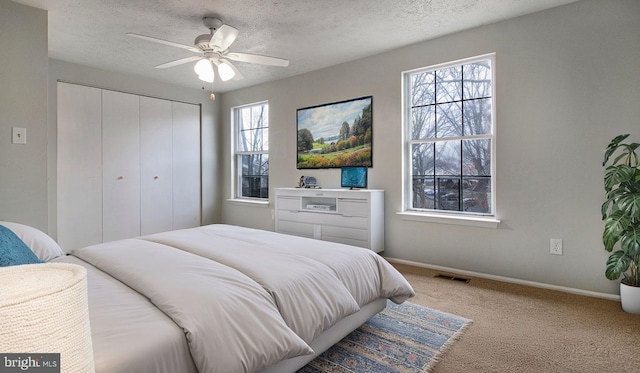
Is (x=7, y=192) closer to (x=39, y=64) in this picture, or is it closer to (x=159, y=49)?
(x=39, y=64)

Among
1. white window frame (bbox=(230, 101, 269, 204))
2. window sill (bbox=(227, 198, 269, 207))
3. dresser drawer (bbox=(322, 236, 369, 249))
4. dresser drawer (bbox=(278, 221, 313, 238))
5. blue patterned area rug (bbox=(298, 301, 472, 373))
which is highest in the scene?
white window frame (bbox=(230, 101, 269, 204))

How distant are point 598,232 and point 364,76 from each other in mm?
2843

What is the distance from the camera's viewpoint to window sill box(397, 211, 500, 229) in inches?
126

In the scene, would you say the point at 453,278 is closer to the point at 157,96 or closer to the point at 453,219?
the point at 453,219

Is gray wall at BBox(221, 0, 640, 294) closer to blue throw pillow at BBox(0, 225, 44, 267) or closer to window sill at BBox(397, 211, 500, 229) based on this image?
window sill at BBox(397, 211, 500, 229)

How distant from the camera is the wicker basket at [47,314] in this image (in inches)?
17.1

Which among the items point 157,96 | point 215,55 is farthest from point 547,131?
point 157,96

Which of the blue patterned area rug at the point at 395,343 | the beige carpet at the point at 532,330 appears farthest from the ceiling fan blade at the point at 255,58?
the beige carpet at the point at 532,330

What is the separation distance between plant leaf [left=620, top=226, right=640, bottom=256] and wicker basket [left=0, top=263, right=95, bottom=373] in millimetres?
3038

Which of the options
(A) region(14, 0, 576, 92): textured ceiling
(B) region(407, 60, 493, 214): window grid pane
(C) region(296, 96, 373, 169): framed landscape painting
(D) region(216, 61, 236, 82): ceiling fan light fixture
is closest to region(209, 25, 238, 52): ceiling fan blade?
(D) region(216, 61, 236, 82): ceiling fan light fixture

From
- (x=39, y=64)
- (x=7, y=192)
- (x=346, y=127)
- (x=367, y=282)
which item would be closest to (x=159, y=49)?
(x=39, y=64)

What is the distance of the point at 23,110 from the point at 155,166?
2.27 metres

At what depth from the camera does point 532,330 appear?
218cm

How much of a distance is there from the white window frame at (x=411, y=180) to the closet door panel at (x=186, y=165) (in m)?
3.51
